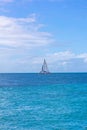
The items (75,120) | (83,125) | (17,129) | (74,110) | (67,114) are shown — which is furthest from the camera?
(74,110)

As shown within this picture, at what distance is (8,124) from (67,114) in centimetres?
1067

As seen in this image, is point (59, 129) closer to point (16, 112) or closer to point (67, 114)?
point (67, 114)

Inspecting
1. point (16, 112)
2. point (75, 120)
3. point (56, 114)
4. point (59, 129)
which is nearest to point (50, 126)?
point (59, 129)

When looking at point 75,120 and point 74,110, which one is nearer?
point 75,120

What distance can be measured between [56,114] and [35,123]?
7.33 metres

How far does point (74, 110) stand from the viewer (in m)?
53.5

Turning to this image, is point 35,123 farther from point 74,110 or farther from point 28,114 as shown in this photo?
point 74,110

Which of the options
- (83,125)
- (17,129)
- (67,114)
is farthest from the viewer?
(67,114)

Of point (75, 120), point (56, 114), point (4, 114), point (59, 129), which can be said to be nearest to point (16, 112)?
point (4, 114)

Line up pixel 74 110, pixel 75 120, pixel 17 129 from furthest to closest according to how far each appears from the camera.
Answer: pixel 74 110
pixel 75 120
pixel 17 129

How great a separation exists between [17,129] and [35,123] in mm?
4216

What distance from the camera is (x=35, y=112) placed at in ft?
167

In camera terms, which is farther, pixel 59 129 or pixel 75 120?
pixel 75 120

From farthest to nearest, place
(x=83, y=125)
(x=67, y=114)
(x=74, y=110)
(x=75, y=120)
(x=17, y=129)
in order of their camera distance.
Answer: (x=74, y=110) < (x=67, y=114) < (x=75, y=120) < (x=83, y=125) < (x=17, y=129)
